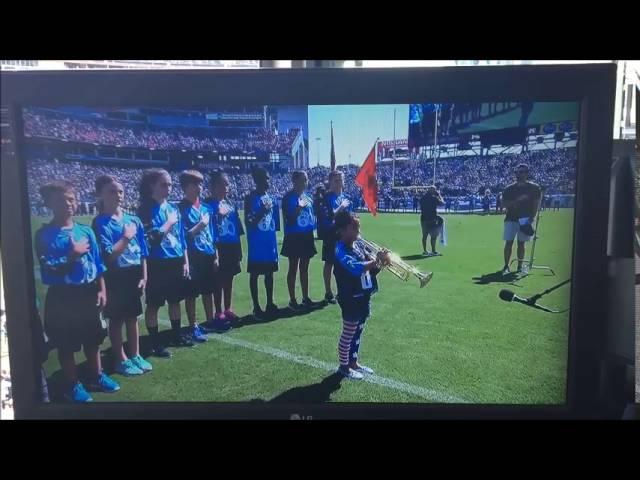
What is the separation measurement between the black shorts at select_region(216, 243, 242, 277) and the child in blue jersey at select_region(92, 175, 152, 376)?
0.34 metres

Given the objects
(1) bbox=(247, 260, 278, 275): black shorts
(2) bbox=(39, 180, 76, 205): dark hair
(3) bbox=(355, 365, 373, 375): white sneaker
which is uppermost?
(2) bbox=(39, 180, 76, 205): dark hair

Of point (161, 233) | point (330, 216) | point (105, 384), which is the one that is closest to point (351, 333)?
point (330, 216)

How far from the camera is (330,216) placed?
81.0 inches

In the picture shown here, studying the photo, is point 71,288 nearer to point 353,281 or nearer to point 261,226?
point 261,226

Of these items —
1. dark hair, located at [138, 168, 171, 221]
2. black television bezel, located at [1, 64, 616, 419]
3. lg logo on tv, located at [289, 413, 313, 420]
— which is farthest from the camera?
lg logo on tv, located at [289, 413, 313, 420]

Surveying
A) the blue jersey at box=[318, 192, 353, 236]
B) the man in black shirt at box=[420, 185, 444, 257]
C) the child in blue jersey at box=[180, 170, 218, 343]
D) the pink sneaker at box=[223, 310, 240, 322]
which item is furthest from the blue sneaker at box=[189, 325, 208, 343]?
the man in black shirt at box=[420, 185, 444, 257]

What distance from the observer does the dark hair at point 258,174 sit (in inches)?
79.0

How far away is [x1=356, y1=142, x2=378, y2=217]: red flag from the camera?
6.52 ft

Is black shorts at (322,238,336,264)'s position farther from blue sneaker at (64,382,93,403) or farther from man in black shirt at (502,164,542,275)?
blue sneaker at (64,382,93,403)

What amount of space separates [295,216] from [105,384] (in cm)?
123

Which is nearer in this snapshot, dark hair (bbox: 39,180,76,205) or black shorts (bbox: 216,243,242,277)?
dark hair (bbox: 39,180,76,205)

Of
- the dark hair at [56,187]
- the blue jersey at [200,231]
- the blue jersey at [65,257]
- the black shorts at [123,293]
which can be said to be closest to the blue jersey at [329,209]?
the blue jersey at [200,231]

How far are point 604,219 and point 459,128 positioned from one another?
76 centimetres
